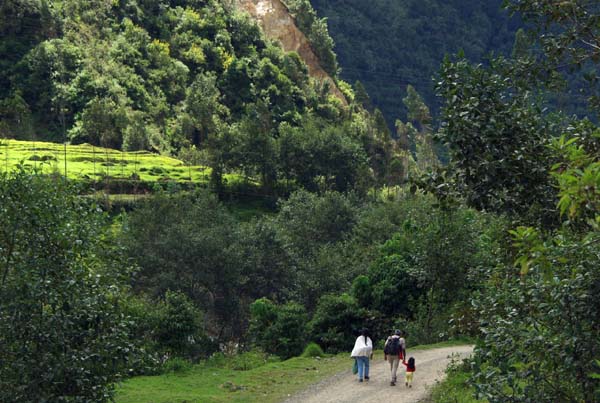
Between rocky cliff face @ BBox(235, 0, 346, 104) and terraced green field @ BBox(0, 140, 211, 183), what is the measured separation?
177 ft

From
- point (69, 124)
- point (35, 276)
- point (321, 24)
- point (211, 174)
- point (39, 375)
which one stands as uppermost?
point (321, 24)

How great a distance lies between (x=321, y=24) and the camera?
479ft

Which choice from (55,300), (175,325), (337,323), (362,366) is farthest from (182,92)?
(55,300)

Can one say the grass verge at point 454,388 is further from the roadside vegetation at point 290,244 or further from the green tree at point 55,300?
the green tree at point 55,300

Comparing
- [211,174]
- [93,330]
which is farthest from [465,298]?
[211,174]

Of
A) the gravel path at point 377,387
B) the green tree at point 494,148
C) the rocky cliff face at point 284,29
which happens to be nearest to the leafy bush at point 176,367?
the gravel path at point 377,387

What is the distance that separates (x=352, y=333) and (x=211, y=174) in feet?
162

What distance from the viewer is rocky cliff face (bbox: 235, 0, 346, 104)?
144 m

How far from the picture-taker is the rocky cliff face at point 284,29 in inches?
5650

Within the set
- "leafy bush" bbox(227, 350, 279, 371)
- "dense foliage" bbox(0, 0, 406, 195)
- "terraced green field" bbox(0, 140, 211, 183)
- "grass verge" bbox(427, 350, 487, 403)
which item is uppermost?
"dense foliage" bbox(0, 0, 406, 195)

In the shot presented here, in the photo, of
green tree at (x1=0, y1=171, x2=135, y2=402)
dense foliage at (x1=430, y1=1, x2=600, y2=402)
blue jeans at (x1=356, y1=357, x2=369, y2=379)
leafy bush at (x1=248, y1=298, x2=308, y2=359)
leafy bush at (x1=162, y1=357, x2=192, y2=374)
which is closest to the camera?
dense foliage at (x1=430, y1=1, x2=600, y2=402)

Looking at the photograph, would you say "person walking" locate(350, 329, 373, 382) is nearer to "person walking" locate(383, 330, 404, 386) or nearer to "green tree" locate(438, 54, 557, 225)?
"person walking" locate(383, 330, 404, 386)

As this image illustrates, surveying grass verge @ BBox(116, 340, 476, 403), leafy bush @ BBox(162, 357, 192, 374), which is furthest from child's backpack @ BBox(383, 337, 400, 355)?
leafy bush @ BBox(162, 357, 192, 374)

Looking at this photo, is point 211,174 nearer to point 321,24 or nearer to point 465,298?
point 465,298
